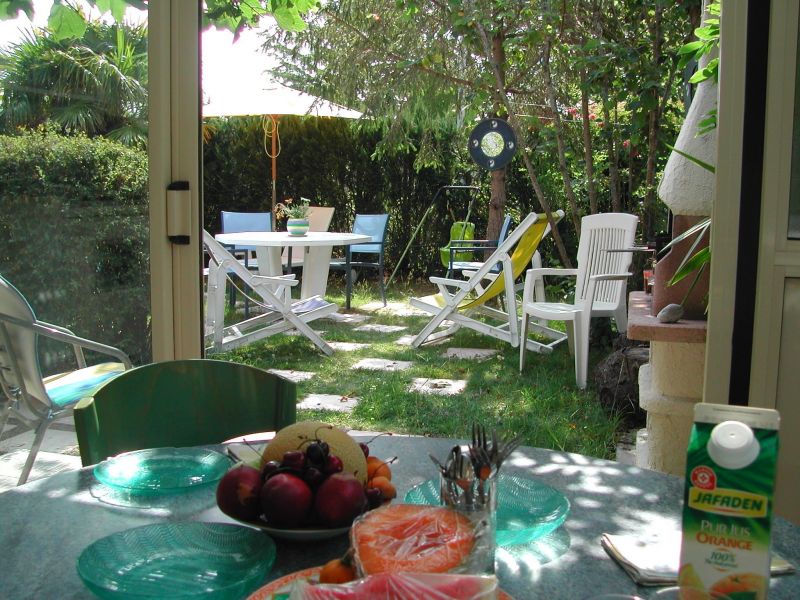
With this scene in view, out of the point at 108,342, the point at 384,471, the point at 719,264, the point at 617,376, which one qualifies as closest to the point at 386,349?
the point at 617,376

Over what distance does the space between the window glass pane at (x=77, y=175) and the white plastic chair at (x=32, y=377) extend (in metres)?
0.03

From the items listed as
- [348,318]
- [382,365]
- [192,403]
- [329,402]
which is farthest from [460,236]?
[192,403]

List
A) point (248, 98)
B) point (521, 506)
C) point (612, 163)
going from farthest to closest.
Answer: point (248, 98) → point (612, 163) → point (521, 506)

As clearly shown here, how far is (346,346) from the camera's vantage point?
5.98m

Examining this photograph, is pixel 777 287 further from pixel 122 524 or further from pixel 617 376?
pixel 617 376

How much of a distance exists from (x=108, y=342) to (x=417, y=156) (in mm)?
6910

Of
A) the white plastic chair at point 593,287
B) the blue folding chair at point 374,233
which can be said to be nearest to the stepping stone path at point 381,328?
the blue folding chair at point 374,233

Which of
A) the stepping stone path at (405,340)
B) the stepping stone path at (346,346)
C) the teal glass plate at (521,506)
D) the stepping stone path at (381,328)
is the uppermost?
the teal glass plate at (521,506)

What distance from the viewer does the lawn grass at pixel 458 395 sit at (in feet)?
13.0

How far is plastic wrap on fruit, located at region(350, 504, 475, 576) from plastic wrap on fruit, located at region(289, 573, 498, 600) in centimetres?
3

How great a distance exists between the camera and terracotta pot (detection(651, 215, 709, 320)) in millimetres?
2889

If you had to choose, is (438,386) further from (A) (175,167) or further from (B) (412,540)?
(B) (412,540)

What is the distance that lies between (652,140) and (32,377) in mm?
4626

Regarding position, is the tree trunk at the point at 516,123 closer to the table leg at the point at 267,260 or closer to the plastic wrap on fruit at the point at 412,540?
the table leg at the point at 267,260
